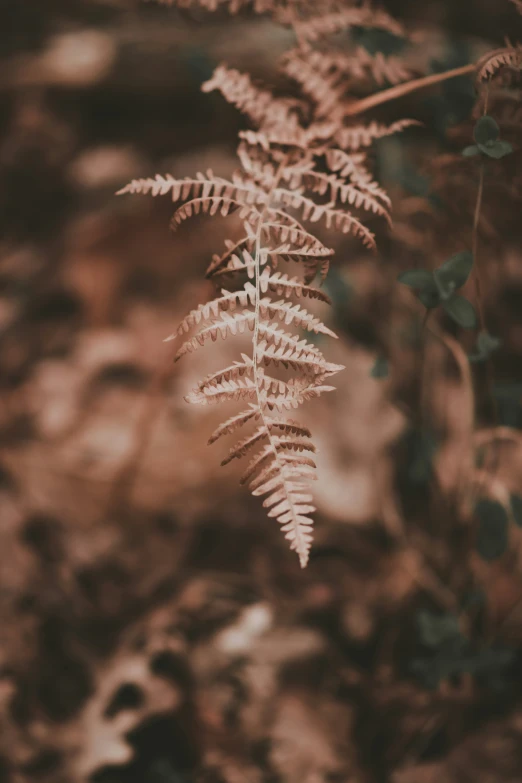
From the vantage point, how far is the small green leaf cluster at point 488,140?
86cm

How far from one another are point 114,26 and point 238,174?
6.38 feet

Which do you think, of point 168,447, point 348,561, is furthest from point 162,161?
point 348,561

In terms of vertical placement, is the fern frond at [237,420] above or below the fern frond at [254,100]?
below

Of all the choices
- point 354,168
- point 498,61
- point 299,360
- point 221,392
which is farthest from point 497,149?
point 221,392

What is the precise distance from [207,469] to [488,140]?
4.45ft

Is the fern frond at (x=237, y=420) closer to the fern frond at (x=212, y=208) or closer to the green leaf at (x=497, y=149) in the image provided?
the fern frond at (x=212, y=208)

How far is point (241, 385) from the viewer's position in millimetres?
804

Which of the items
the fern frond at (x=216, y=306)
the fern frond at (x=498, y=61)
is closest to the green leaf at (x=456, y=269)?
the fern frond at (x=498, y=61)

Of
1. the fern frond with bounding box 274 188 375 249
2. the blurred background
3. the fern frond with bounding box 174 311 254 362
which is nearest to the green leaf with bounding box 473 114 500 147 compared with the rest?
the blurred background

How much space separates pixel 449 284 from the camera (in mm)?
1014

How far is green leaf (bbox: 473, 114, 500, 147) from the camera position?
86 cm

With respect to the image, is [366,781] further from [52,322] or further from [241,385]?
[52,322]

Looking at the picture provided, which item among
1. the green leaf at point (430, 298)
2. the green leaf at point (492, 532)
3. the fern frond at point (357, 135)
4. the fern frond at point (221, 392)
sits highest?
the fern frond at point (357, 135)

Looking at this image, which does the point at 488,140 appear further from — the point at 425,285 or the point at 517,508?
the point at 517,508
